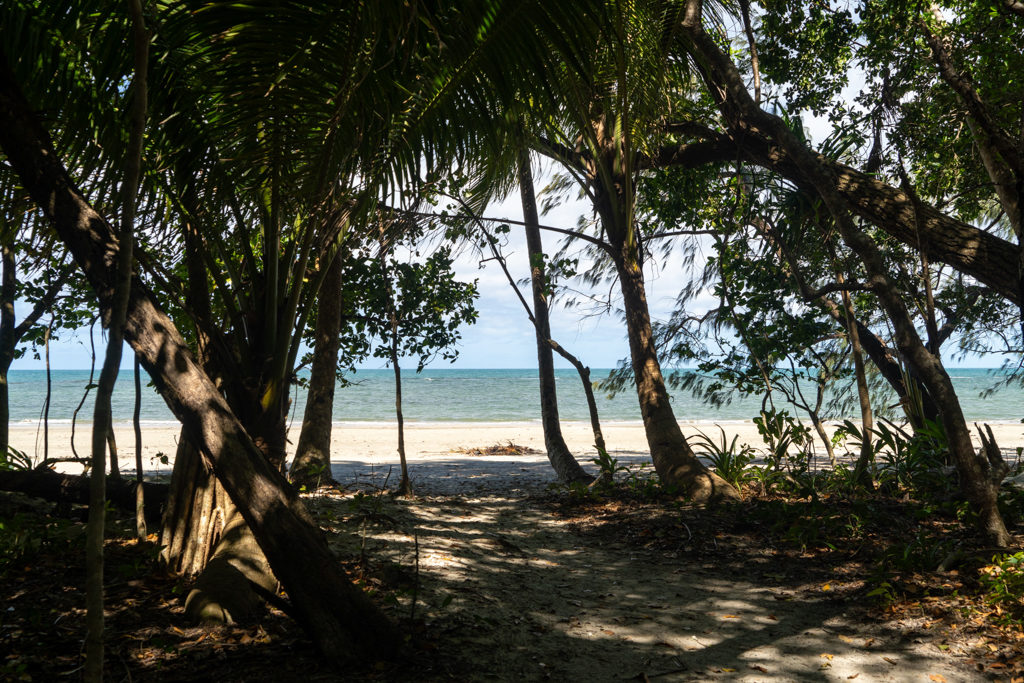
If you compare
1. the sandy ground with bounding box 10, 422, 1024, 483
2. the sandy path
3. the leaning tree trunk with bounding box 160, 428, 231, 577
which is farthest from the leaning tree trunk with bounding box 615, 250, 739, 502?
the leaning tree trunk with bounding box 160, 428, 231, 577

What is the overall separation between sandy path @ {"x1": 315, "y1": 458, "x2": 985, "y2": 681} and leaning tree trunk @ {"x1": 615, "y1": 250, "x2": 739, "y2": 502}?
4.35 ft

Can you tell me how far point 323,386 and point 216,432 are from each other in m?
4.51

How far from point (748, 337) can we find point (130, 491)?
6.67 metres

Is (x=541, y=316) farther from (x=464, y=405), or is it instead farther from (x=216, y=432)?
(x=464, y=405)

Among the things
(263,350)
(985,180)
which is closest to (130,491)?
(263,350)

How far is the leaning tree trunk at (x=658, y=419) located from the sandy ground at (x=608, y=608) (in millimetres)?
1202

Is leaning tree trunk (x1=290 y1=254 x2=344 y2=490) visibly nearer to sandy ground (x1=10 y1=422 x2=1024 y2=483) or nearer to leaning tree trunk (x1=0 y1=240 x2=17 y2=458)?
sandy ground (x1=10 y1=422 x2=1024 y2=483)

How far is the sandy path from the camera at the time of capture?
345 centimetres

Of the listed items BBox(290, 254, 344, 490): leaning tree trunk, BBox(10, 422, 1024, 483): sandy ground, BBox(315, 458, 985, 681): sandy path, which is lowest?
BBox(315, 458, 985, 681): sandy path

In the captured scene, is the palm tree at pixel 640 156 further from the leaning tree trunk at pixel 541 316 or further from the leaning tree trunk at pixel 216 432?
the leaning tree trunk at pixel 216 432

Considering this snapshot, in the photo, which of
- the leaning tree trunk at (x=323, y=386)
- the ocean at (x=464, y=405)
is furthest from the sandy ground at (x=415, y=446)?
the ocean at (x=464, y=405)

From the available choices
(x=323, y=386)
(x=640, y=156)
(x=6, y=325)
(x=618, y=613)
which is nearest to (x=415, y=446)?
(x=323, y=386)

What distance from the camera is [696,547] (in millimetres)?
5707

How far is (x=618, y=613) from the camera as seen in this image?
170 inches
